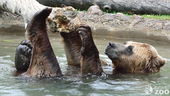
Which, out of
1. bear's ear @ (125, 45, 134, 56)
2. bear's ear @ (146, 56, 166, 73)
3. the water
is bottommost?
the water

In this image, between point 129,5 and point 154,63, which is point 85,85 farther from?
point 129,5

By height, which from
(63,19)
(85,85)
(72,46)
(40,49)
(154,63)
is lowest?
(85,85)

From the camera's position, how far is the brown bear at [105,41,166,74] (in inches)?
199

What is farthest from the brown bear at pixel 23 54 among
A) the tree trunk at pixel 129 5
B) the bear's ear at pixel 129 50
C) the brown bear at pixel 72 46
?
the tree trunk at pixel 129 5

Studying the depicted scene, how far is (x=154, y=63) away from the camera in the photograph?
16.9 feet

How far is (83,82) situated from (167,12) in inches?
348

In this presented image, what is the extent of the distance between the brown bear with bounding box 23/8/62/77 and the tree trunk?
8993 mm

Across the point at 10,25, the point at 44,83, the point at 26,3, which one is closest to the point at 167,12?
the point at 10,25

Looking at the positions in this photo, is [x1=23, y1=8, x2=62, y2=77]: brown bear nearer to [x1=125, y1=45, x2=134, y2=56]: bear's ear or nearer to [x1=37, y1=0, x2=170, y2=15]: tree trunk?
[x1=125, y1=45, x2=134, y2=56]: bear's ear

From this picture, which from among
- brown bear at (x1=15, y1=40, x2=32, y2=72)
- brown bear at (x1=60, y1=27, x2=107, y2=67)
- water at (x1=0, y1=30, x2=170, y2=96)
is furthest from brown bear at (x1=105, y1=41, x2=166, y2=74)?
brown bear at (x1=15, y1=40, x2=32, y2=72)

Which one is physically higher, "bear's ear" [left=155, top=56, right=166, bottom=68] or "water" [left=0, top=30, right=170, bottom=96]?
"bear's ear" [left=155, top=56, right=166, bottom=68]

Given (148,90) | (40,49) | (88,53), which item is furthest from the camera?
(88,53)

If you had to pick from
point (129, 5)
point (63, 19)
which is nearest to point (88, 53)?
point (63, 19)

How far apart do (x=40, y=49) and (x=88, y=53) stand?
2.84 ft
